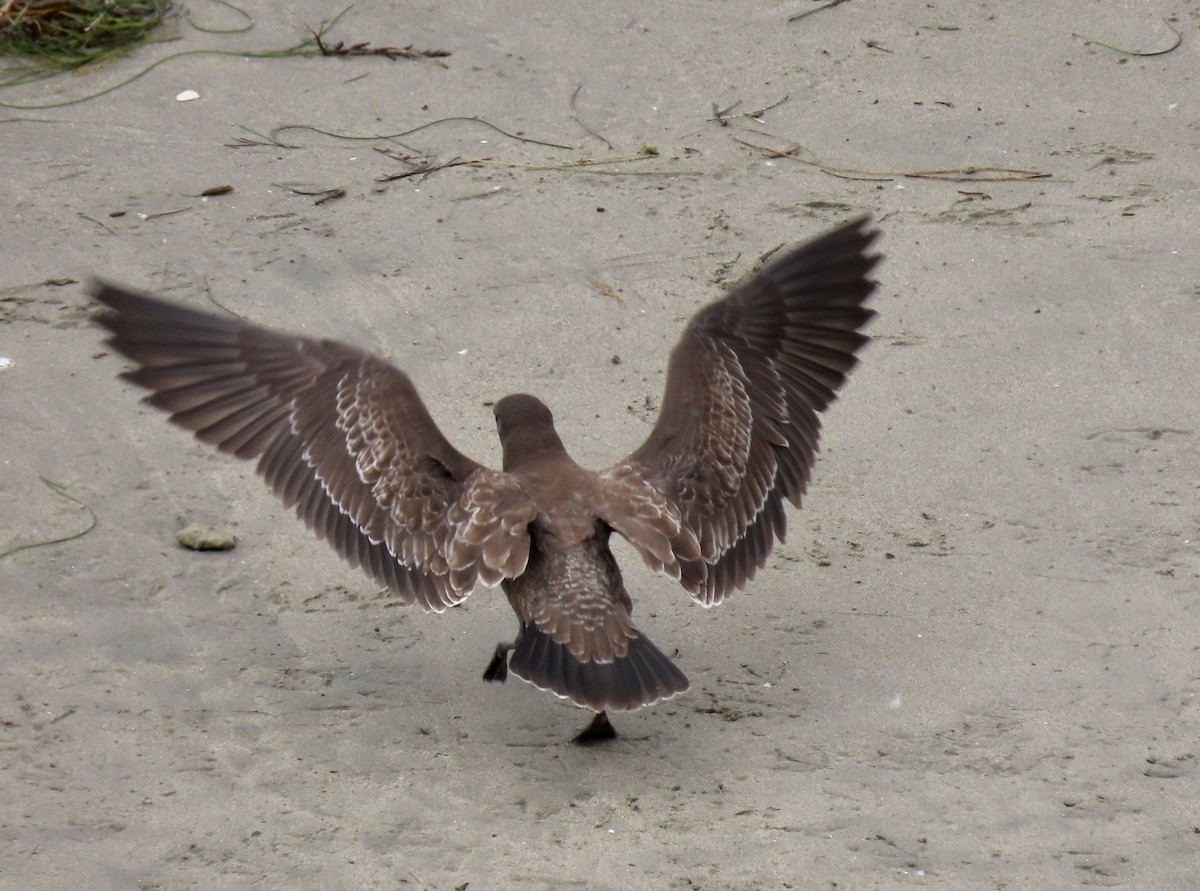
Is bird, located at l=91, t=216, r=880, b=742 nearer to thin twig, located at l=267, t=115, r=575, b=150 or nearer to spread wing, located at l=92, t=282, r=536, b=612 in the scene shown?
spread wing, located at l=92, t=282, r=536, b=612

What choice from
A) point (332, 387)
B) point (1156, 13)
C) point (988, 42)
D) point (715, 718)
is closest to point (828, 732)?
point (715, 718)

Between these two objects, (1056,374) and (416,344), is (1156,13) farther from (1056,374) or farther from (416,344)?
(416,344)

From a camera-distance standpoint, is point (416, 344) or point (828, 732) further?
point (416, 344)

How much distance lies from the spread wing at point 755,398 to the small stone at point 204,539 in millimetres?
1496

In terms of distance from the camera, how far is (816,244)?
5.36 metres

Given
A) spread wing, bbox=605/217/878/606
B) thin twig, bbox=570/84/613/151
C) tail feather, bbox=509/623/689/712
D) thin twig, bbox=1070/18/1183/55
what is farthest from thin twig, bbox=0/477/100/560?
thin twig, bbox=1070/18/1183/55

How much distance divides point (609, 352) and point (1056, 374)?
1916 millimetres

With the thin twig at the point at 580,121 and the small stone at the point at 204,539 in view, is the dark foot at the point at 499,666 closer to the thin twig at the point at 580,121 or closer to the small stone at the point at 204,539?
the small stone at the point at 204,539

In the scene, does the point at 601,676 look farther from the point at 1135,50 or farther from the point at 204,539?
the point at 1135,50

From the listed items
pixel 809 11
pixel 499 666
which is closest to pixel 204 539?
pixel 499 666

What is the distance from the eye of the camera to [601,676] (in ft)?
15.5

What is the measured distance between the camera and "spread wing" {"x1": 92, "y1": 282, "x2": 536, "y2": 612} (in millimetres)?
5051

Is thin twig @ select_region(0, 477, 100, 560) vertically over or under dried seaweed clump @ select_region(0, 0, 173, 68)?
under

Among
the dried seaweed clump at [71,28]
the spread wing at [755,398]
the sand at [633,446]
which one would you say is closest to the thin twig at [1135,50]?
the sand at [633,446]
